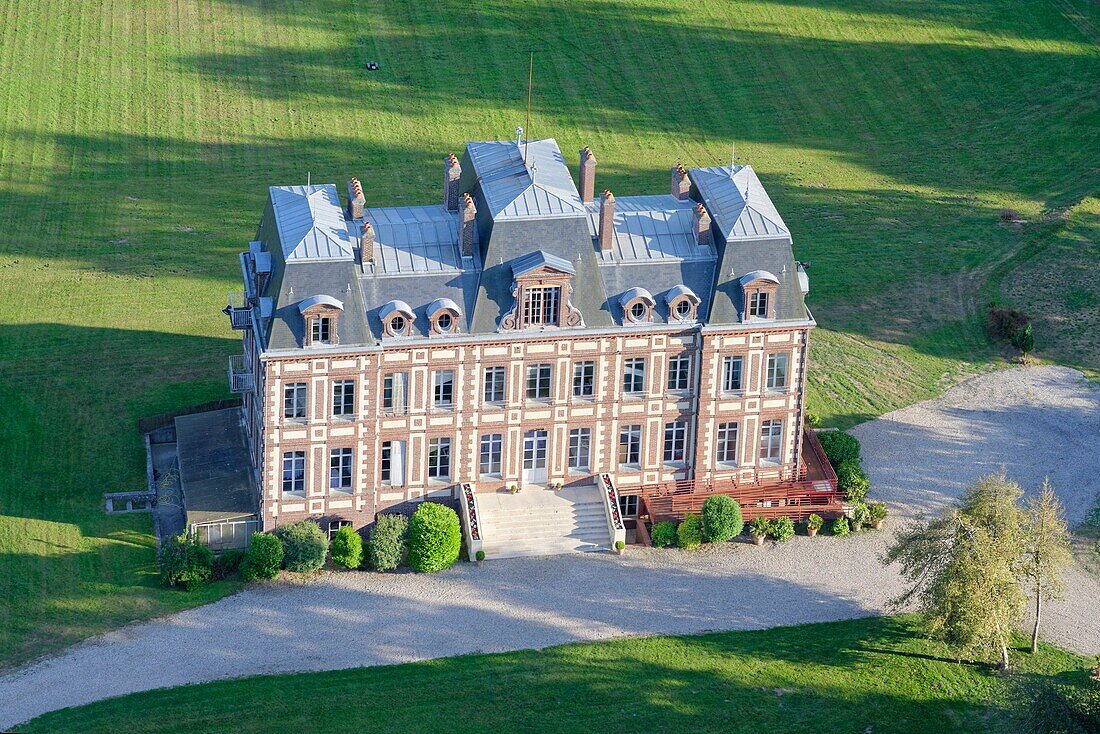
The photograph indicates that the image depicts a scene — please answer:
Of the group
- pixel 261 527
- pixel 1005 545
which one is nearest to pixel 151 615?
pixel 261 527

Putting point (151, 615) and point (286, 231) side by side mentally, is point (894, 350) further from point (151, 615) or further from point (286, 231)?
point (151, 615)

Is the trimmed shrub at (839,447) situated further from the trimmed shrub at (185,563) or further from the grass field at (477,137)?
the trimmed shrub at (185,563)

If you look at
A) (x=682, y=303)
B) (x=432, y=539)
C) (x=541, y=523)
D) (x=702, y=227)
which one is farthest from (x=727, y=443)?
(x=432, y=539)

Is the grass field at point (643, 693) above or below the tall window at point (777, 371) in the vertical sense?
below

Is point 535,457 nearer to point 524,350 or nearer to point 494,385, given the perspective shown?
point 494,385

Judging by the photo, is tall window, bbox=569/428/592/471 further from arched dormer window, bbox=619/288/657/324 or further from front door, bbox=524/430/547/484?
arched dormer window, bbox=619/288/657/324

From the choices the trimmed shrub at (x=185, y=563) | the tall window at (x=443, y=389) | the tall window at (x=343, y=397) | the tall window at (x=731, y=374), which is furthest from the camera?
the tall window at (x=731, y=374)

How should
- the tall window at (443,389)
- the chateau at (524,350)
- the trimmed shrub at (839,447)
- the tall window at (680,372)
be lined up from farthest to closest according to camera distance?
1. the trimmed shrub at (839,447)
2. the tall window at (680,372)
3. the tall window at (443,389)
4. the chateau at (524,350)

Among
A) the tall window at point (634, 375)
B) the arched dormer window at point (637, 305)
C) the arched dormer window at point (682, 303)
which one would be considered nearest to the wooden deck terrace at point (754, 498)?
the tall window at point (634, 375)
